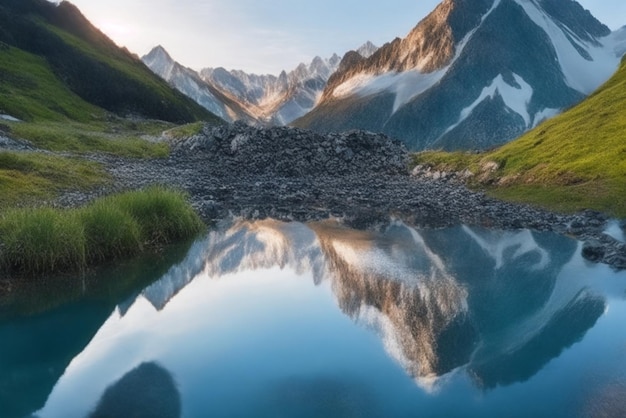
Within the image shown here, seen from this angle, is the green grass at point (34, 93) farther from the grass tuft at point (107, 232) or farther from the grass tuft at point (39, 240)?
the grass tuft at point (39, 240)

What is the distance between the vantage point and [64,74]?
504 ft

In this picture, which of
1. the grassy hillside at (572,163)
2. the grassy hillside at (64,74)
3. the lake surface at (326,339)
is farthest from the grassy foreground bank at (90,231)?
the grassy hillside at (64,74)

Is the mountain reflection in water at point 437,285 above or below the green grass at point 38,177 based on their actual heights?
above

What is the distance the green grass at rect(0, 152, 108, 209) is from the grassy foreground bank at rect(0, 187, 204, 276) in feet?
22.9

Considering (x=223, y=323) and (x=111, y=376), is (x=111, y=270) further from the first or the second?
(x=111, y=376)

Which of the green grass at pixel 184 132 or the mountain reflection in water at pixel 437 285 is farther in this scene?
the green grass at pixel 184 132

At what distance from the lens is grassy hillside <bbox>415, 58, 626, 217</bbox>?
47094 mm

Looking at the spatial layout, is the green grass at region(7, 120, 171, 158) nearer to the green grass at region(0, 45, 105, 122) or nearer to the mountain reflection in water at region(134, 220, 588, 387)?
the green grass at region(0, 45, 105, 122)

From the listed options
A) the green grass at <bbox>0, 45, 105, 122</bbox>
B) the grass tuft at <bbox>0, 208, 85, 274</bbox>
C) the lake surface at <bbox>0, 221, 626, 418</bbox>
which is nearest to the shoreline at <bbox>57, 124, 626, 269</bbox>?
the lake surface at <bbox>0, 221, 626, 418</bbox>

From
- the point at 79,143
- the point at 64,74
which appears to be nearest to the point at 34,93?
the point at 64,74

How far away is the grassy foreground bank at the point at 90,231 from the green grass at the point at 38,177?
6.99 metres

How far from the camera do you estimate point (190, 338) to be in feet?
64.2

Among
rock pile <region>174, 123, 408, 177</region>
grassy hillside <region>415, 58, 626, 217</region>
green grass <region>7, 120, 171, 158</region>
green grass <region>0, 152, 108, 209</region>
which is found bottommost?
green grass <region>7, 120, 171, 158</region>

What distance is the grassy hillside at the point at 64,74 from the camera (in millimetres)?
124875
